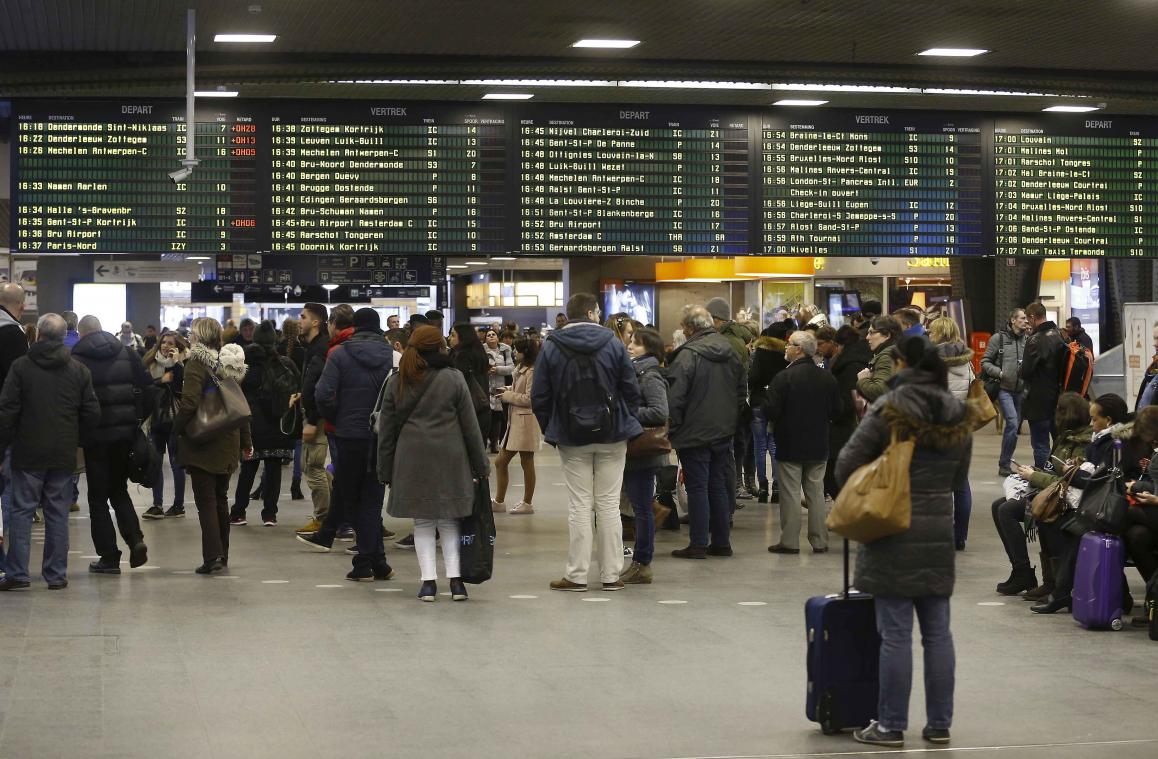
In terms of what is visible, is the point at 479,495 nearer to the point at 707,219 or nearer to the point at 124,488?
the point at 124,488

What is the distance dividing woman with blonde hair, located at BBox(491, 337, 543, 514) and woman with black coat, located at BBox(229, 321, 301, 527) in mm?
1750

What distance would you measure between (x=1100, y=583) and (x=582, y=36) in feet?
18.9

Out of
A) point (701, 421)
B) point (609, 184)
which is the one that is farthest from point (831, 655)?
point (609, 184)

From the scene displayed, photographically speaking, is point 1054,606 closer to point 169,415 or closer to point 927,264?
point 169,415

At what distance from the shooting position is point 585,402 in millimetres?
8750

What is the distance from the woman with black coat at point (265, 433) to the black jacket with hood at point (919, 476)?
Answer: 740 cm

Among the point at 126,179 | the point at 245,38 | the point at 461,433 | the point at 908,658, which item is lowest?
the point at 908,658

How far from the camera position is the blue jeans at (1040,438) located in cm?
1548

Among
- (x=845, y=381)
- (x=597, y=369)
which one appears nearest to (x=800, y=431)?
(x=845, y=381)

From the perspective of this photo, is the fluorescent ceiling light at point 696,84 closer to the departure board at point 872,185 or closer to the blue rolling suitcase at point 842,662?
the departure board at point 872,185

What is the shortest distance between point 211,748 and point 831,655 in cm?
226

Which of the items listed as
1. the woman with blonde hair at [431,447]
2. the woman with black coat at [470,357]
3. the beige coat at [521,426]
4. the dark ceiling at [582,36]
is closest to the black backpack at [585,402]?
the woman with blonde hair at [431,447]

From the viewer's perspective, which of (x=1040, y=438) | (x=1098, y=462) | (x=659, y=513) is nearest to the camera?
(x=1098, y=462)

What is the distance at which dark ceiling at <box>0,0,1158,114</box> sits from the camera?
1043 centimetres
